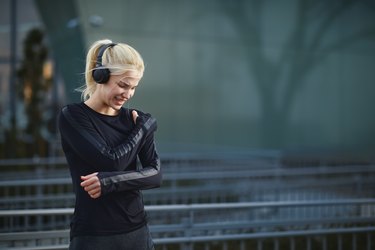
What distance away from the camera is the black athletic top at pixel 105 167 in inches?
92.1

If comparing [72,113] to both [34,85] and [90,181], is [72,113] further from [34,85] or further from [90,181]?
[34,85]

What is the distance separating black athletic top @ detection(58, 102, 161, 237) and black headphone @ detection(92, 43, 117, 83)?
14 centimetres

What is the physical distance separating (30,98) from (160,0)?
5235 mm

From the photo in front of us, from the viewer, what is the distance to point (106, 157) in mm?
2357

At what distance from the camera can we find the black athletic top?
234cm

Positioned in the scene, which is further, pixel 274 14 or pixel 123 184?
pixel 274 14

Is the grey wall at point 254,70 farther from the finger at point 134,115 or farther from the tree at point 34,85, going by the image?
the finger at point 134,115

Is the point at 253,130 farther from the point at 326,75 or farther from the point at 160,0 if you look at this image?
the point at 160,0

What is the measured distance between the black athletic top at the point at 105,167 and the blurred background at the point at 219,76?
11.4 metres

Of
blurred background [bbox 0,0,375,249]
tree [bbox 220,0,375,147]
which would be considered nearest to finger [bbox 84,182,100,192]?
blurred background [bbox 0,0,375,249]

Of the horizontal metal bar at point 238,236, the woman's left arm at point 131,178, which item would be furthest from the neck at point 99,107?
the horizontal metal bar at point 238,236

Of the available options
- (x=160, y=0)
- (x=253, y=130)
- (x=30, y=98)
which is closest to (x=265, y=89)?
(x=253, y=130)

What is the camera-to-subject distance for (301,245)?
6.53m

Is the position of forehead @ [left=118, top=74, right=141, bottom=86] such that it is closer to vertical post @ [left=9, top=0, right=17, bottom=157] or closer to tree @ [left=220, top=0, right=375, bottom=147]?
tree @ [left=220, top=0, right=375, bottom=147]
